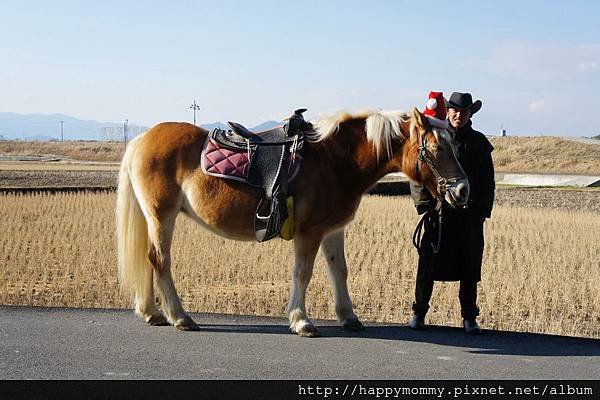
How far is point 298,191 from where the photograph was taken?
5.59m

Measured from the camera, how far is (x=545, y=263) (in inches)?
412

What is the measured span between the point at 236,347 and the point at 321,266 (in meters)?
5.28

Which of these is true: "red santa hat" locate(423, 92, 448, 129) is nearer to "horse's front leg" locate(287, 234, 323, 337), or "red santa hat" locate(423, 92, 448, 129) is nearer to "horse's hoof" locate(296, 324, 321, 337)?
"horse's front leg" locate(287, 234, 323, 337)

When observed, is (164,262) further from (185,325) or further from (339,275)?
(339,275)

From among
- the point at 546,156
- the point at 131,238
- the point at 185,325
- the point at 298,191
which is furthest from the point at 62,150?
the point at 298,191

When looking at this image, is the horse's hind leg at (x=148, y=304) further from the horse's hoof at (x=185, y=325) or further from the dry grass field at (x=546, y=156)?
the dry grass field at (x=546, y=156)

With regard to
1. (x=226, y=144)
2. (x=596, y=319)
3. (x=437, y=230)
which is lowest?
(x=596, y=319)

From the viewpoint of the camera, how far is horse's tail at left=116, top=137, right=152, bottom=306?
19.8 feet

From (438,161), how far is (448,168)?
9 centimetres

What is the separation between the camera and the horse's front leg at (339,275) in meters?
5.91

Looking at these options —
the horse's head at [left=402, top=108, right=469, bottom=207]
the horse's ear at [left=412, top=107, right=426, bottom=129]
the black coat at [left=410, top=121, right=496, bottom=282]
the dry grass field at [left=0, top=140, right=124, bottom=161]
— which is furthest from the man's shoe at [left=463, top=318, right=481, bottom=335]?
the dry grass field at [left=0, top=140, right=124, bottom=161]
